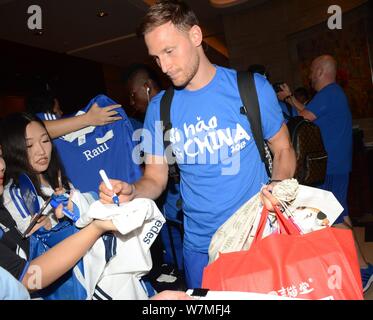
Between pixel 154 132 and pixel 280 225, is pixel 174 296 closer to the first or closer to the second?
pixel 280 225

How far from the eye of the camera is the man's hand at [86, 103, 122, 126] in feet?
7.12

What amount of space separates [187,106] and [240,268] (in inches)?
30.6

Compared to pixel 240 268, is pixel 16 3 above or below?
above

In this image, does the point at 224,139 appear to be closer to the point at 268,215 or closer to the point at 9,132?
the point at 268,215

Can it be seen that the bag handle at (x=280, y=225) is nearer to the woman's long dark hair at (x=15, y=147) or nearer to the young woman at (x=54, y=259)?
the young woman at (x=54, y=259)

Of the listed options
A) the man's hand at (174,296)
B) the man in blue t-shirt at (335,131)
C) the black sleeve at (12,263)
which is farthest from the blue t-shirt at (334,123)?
the black sleeve at (12,263)

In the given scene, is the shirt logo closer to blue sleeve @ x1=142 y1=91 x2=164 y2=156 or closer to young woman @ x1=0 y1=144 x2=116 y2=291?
blue sleeve @ x1=142 y1=91 x2=164 y2=156

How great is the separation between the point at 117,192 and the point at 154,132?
52cm

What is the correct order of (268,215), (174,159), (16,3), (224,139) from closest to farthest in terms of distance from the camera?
(268,215)
(224,139)
(174,159)
(16,3)

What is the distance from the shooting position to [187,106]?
1486mm

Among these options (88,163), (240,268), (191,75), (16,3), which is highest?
(16,3)

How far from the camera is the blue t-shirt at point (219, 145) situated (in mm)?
1429

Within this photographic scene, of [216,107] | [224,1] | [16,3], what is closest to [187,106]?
[216,107]

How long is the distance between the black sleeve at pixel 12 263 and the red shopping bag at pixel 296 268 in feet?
1.65
